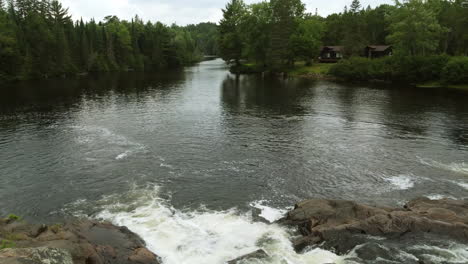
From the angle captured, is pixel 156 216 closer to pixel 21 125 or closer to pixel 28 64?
pixel 21 125

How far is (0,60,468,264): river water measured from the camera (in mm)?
25500

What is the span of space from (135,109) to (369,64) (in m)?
78.2

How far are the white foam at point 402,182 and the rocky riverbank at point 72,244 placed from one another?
77.0ft

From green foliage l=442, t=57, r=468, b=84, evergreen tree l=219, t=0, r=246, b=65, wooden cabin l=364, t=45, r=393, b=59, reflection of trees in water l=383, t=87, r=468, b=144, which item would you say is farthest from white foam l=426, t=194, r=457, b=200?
evergreen tree l=219, t=0, r=246, b=65

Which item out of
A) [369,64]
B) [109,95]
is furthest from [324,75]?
[109,95]

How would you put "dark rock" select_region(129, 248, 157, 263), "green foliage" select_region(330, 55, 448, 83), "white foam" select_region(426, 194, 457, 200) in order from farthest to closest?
1. "green foliage" select_region(330, 55, 448, 83)
2. "white foam" select_region(426, 194, 457, 200)
3. "dark rock" select_region(129, 248, 157, 263)

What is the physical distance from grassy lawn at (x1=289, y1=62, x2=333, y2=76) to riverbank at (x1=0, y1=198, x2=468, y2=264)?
106 m

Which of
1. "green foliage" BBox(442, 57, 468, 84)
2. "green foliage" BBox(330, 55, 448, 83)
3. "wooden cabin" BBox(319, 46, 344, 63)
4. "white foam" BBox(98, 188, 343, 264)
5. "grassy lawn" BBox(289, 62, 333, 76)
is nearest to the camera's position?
"white foam" BBox(98, 188, 343, 264)

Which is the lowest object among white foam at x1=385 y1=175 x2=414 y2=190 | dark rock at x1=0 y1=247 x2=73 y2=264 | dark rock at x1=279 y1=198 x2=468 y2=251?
white foam at x1=385 y1=175 x2=414 y2=190

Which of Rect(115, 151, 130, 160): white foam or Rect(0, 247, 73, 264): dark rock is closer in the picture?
Rect(0, 247, 73, 264): dark rock

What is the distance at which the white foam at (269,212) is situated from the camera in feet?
89.5

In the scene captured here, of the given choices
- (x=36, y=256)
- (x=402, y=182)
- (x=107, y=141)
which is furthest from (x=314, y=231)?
(x=107, y=141)

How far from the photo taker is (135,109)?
68688mm

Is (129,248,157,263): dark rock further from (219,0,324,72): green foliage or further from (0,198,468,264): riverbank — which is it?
(219,0,324,72): green foliage
